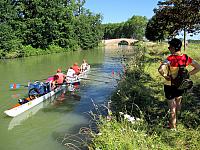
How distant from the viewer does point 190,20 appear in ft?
71.0

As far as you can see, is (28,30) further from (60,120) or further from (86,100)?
(60,120)

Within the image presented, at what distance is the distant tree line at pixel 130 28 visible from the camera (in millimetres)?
133125

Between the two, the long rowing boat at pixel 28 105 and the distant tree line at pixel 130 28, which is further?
the distant tree line at pixel 130 28

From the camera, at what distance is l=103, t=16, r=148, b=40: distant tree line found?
13312 centimetres

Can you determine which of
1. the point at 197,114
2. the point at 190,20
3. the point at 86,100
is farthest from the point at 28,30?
the point at 197,114

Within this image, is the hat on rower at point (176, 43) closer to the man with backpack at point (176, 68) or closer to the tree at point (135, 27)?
the man with backpack at point (176, 68)

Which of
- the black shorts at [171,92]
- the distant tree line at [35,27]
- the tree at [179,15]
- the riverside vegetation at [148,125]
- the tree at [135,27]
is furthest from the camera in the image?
the tree at [135,27]

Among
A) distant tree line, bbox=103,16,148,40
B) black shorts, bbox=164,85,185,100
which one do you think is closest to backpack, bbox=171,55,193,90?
black shorts, bbox=164,85,185,100

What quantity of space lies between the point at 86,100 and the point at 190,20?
11.6 metres

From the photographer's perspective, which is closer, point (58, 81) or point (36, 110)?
point (36, 110)

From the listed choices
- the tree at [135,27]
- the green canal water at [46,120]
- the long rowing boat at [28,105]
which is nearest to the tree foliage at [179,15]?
the green canal water at [46,120]

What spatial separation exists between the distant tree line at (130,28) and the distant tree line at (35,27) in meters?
68.2

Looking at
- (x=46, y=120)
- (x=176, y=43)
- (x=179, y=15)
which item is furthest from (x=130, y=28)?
(x=176, y=43)

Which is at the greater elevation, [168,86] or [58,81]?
[168,86]
